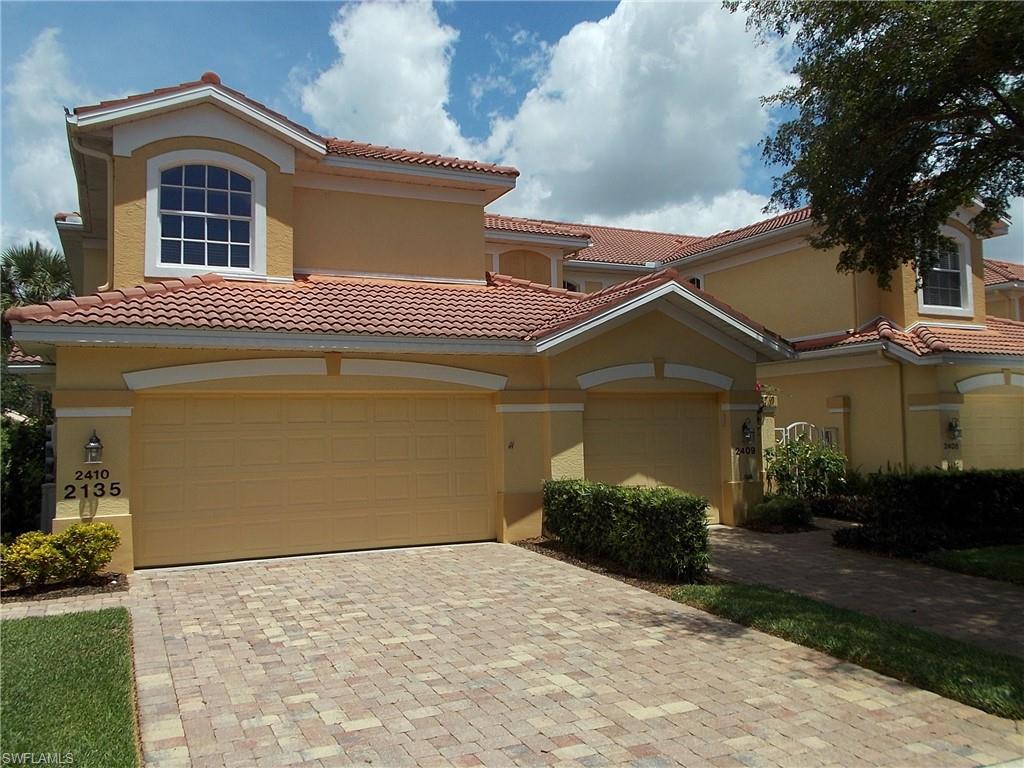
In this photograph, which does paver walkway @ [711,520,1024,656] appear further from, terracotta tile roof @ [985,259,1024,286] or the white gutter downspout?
terracotta tile roof @ [985,259,1024,286]

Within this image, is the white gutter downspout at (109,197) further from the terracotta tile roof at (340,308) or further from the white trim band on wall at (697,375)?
the white trim band on wall at (697,375)

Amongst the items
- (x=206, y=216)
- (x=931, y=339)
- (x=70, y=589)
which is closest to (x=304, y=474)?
(x=70, y=589)

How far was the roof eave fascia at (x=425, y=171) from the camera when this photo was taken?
46.0 feet

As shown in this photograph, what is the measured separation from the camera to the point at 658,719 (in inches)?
219

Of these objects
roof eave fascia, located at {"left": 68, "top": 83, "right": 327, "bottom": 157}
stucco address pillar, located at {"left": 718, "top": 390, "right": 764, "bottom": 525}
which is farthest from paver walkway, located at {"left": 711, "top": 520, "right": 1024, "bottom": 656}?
roof eave fascia, located at {"left": 68, "top": 83, "right": 327, "bottom": 157}

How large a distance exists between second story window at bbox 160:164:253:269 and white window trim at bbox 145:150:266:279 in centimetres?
11

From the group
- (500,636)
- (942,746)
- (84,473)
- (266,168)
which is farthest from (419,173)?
Result: (942,746)

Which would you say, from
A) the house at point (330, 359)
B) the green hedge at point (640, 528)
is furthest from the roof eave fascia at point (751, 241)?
the green hedge at point (640, 528)

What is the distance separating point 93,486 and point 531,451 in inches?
248

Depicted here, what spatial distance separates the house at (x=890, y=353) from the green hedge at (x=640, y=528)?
5.78 m

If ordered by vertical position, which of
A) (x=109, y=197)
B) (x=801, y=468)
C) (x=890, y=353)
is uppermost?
(x=109, y=197)

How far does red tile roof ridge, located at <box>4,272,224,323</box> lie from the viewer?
9.66 metres

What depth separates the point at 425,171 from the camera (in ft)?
48.3

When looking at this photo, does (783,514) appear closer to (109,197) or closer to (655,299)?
(655,299)
